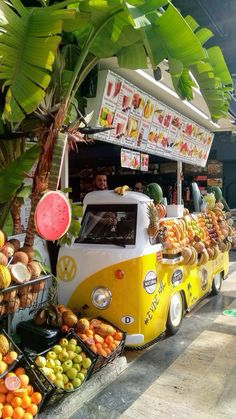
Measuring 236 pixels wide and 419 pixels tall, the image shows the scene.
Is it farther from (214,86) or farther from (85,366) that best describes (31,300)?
(214,86)

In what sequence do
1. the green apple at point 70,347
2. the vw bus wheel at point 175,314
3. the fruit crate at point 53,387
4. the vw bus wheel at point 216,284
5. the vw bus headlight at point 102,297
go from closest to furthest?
the fruit crate at point 53,387 < the green apple at point 70,347 < the vw bus headlight at point 102,297 < the vw bus wheel at point 175,314 < the vw bus wheel at point 216,284

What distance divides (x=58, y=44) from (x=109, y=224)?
252cm

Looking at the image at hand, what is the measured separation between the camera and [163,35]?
2725 millimetres

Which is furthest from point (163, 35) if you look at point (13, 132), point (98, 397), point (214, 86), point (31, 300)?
point (98, 397)

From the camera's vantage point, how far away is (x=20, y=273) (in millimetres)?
2719

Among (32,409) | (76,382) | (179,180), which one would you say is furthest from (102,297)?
(179,180)

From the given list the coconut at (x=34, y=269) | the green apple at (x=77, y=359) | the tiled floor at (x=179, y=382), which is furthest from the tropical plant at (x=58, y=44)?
the tiled floor at (x=179, y=382)

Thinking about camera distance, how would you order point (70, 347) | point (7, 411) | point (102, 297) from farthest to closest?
1. point (102, 297)
2. point (70, 347)
3. point (7, 411)

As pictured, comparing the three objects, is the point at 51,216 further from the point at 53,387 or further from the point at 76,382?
the point at 76,382

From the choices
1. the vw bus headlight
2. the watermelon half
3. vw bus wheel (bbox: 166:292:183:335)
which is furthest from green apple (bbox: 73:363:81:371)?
vw bus wheel (bbox: 166:292:183:335)

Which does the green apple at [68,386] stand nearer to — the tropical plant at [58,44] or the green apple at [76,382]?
the green apple at [76,382]

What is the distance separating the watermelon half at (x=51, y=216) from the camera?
9.42 ft

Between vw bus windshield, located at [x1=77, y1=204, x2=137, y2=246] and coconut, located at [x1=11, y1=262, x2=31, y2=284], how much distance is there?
5.95 ft

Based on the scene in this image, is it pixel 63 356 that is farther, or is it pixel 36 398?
pixel 63 356
